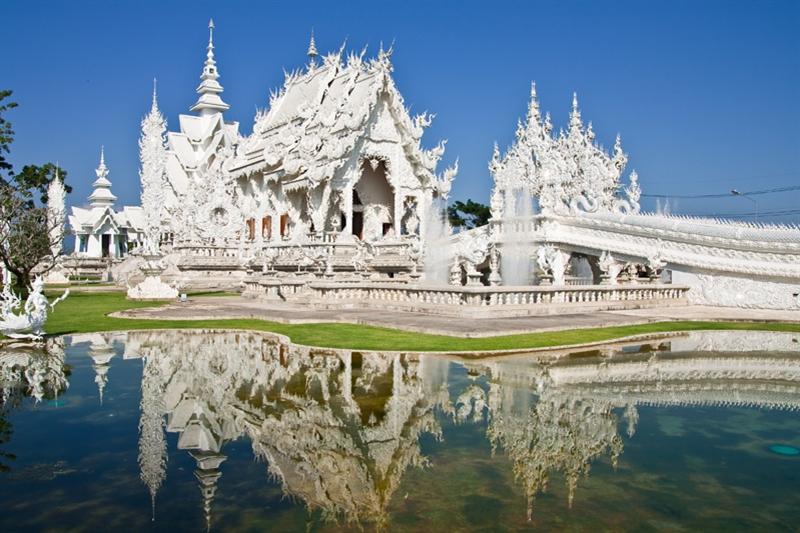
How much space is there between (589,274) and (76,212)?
166 feet

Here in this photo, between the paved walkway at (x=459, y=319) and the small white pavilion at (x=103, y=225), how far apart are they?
1845 inches

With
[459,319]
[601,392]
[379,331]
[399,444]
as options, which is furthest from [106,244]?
[399,444]

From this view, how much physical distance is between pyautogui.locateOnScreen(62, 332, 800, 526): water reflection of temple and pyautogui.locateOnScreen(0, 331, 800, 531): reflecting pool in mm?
28

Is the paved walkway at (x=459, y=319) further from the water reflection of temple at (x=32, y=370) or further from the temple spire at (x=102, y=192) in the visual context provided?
the temple spire at (x=102, y=192)

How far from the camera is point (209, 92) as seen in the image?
173 feet

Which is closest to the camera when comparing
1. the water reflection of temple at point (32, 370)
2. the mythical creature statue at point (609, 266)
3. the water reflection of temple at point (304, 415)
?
the water reflection of temple at point (304, 415)

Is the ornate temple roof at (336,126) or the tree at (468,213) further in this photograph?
the tree at (468,213)

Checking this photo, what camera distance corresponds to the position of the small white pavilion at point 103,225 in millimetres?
61469

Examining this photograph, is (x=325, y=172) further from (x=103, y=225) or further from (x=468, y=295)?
(x=103, y=225)

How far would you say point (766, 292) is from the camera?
2005cm

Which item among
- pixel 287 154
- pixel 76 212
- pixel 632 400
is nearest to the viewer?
pixel 632 400

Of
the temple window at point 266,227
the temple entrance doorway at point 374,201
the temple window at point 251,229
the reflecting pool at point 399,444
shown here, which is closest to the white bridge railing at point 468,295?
the reflecting pool at point 399,444

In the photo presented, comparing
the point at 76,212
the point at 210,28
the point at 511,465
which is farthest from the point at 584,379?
the point at 76,212

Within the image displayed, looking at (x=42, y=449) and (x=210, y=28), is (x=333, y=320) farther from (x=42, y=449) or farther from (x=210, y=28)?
(x=210, y=28)
